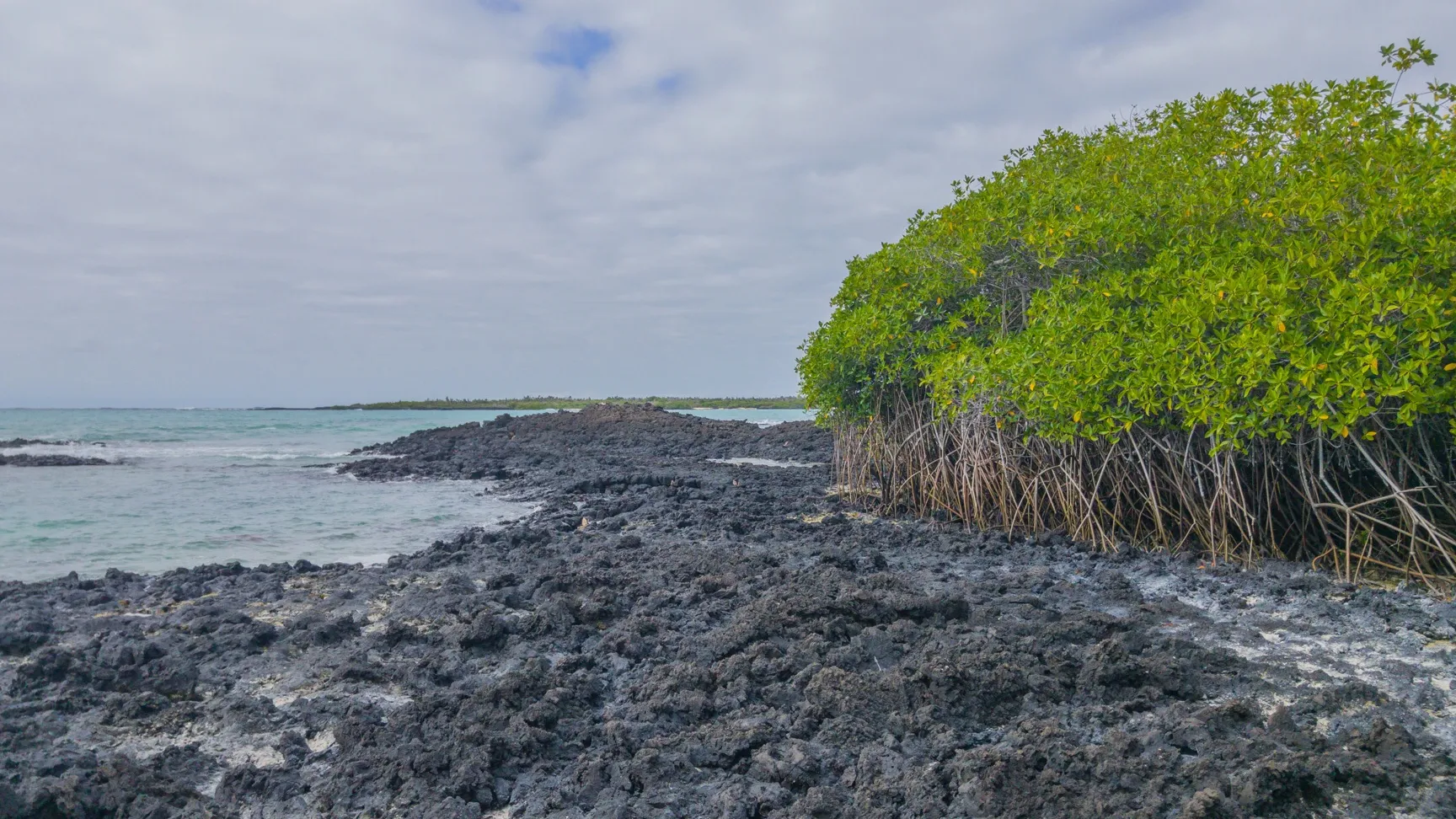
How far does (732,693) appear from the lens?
4473 mm

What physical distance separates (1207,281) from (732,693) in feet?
16.5

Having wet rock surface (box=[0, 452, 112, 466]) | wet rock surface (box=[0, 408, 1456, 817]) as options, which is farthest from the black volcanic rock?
wet rock surface (box=[0, 408, 1456, 817])

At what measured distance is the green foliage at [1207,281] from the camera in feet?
20.3

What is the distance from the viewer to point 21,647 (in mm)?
5605

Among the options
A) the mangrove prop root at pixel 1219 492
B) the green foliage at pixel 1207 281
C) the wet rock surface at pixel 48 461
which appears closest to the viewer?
the green foliage at pixel 1207 281

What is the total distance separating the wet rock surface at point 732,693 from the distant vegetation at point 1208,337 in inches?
38.6

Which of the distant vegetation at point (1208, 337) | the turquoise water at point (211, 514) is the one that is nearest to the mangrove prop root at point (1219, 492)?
the distant vegetation at point (1208, 337)

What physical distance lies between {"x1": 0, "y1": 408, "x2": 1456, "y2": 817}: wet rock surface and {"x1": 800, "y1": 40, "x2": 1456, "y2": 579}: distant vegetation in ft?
3.22

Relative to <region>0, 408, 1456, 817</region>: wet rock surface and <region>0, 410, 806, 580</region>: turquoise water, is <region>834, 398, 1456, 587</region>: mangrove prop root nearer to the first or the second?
<region>0, 408, 1456, 817</region>: wet rock surface

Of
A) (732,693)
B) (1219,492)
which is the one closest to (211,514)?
(732,693)

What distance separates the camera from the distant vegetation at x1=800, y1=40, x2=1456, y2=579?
20.6 ft

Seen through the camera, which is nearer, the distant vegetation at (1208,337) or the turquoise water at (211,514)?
the distant vegetation at (1208,337)

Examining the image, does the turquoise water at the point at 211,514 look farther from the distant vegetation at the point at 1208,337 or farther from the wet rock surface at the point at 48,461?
the distant vegetation at the point at 1208,337

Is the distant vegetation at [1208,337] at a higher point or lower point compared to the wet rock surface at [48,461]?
higher
